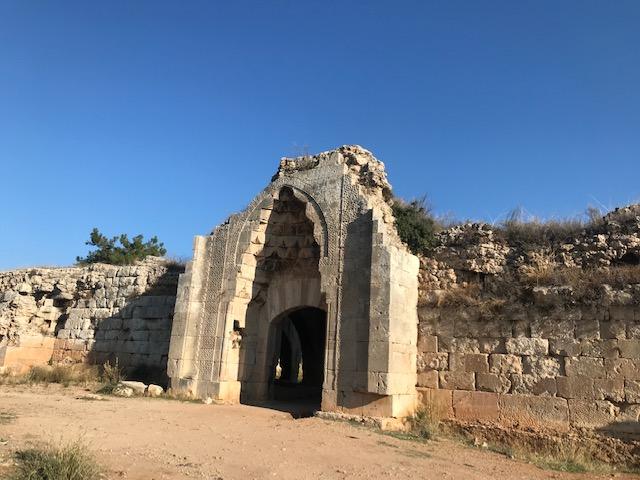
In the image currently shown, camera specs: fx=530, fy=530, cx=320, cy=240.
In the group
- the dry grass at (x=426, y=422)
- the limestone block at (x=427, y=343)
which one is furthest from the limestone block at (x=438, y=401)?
the limestone block at (x=427, y=343)

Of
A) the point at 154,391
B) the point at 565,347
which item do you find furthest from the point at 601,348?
the point at 154,391

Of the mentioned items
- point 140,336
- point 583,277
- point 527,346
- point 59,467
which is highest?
point 583,277

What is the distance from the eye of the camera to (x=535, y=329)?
845 cm

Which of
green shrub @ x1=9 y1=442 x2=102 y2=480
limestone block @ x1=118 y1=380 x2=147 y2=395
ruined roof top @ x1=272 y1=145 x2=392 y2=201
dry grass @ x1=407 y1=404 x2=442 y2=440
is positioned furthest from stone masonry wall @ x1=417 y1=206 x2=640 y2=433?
green shrub @ x1=9 y1=442 x2=102 y2=480

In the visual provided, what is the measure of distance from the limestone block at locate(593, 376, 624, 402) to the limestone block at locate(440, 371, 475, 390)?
182cm

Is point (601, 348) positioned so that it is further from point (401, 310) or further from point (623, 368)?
point (401, 310)

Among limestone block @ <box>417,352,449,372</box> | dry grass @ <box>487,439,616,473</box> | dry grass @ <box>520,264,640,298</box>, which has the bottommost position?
dry grass @ <box>487,439,616,473</box>

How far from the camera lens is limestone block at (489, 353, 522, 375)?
8.43 metres

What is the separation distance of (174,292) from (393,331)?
6954 millimetres

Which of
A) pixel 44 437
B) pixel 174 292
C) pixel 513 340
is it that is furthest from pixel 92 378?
pixel 513 340

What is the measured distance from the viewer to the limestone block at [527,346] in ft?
27.3

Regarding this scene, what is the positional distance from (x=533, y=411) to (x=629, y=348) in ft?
5.49

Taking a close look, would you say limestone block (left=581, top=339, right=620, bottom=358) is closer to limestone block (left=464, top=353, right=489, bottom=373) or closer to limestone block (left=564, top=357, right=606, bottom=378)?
limestone block (left=564, top=357, right=606, bottom=378)

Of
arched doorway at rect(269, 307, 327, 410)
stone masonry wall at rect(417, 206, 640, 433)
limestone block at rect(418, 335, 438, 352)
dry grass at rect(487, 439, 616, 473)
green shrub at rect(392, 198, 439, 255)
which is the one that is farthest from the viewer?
arched doorway at rect(269, 307, 327, 410)
